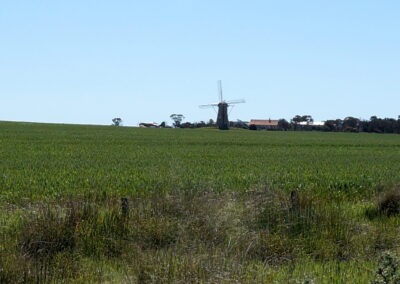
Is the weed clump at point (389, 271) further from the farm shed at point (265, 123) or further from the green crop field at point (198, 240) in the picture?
the farm shed at point (265, 123)

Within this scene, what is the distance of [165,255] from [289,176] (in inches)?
520

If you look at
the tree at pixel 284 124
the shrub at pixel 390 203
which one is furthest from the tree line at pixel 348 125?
the shrub at pixel 390 203

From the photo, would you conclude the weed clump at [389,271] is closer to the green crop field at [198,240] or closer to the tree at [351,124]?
the green crop field at [198,240]

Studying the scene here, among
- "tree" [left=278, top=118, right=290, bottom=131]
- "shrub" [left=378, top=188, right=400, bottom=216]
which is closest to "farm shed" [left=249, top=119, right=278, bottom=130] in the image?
"tree" [left=278, top=118, right=290, bottom=131]

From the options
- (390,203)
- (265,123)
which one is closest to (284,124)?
(265,123)

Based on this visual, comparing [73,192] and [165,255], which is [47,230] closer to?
[165,255]

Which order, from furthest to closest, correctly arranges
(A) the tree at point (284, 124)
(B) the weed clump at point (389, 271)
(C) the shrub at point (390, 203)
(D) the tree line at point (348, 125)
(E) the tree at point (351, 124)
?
(A) the tree at point (284, 124) < (E) the tree at point (351, 124) < (D) the tree line at point (348, 125) < (C) the shrub at point (390, 203) < (B) the weed clump at point (389, 271)

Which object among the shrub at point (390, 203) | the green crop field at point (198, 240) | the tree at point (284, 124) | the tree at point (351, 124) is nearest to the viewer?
the green crop field at point (198, 240)

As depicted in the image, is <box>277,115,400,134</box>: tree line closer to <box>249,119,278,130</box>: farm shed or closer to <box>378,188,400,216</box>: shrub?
<box>249,119,278,130</box>: farm shed

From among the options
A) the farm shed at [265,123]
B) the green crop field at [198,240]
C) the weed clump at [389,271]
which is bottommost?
the green crop field at [198,240]

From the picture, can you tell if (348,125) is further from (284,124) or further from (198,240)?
(198,240)

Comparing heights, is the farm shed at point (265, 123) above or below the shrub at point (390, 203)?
above

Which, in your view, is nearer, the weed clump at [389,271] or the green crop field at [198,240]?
the weed clump at [389,271]

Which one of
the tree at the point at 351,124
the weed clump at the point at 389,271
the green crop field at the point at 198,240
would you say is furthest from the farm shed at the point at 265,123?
the weed clump at the point at 389,271
